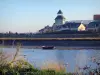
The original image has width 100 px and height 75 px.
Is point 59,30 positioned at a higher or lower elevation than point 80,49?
higher

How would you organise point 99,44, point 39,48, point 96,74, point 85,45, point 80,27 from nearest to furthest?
point 96,74, point 80,27, point 99,44, point 85,45, point 39,48

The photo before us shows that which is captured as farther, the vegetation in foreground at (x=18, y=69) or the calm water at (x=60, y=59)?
the calm water at (x=60, y=59)

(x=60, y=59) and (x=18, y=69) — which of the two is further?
(x=60, y=59)

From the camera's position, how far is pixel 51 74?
2.27 m

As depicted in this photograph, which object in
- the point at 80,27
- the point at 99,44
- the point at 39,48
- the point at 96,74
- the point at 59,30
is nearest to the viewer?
the point at 96,74

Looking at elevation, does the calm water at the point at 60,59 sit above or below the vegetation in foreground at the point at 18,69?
below

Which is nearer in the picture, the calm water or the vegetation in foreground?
the vegetation in foreground

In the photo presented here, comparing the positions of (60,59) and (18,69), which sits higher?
(18,69)

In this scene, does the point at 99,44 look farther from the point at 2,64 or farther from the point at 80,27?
the point at 2,64

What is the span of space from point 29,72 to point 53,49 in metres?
8.92

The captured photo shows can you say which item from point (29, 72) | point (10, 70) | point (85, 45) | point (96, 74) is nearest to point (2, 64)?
point (10, 70)

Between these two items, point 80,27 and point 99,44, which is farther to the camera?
point 99,44

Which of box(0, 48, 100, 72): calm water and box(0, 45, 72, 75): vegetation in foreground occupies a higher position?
box(0, 45, 72, 75): vegetation in foreground

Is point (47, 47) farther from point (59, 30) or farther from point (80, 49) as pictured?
point (59, 30)
